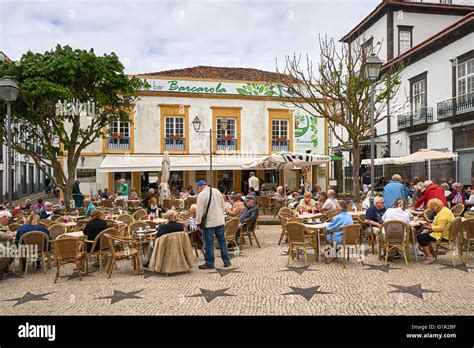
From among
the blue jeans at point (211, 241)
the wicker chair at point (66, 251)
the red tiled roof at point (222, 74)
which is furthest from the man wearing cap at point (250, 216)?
the red tiled roof at point (222, 74)

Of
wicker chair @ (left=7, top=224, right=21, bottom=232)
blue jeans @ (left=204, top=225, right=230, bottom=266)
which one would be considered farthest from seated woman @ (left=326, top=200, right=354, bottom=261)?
wicker chair @ (left=7, top=224, right=21, bottom=232)

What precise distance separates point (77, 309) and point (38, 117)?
9673 millimetres

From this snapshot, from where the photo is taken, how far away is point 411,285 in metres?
6.16

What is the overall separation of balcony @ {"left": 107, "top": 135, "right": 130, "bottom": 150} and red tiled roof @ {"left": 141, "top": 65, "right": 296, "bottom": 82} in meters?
5.03

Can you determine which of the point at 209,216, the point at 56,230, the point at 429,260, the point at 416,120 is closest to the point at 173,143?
the point at 416,120

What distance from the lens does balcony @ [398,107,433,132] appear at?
22.9m

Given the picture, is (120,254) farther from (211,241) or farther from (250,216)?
(250,216)

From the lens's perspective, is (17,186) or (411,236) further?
(17,186)

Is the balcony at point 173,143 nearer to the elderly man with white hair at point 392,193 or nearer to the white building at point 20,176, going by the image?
the white building at point 20,176

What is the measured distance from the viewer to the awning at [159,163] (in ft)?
64.9

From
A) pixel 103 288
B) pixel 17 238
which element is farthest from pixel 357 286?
pixel 17 238

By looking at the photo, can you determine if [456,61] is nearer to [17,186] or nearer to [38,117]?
[38,117]

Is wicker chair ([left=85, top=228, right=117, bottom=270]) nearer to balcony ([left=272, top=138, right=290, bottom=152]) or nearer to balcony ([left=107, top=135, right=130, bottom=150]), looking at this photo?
balcony ([left=107, top=135, right=130, bottom=150])
